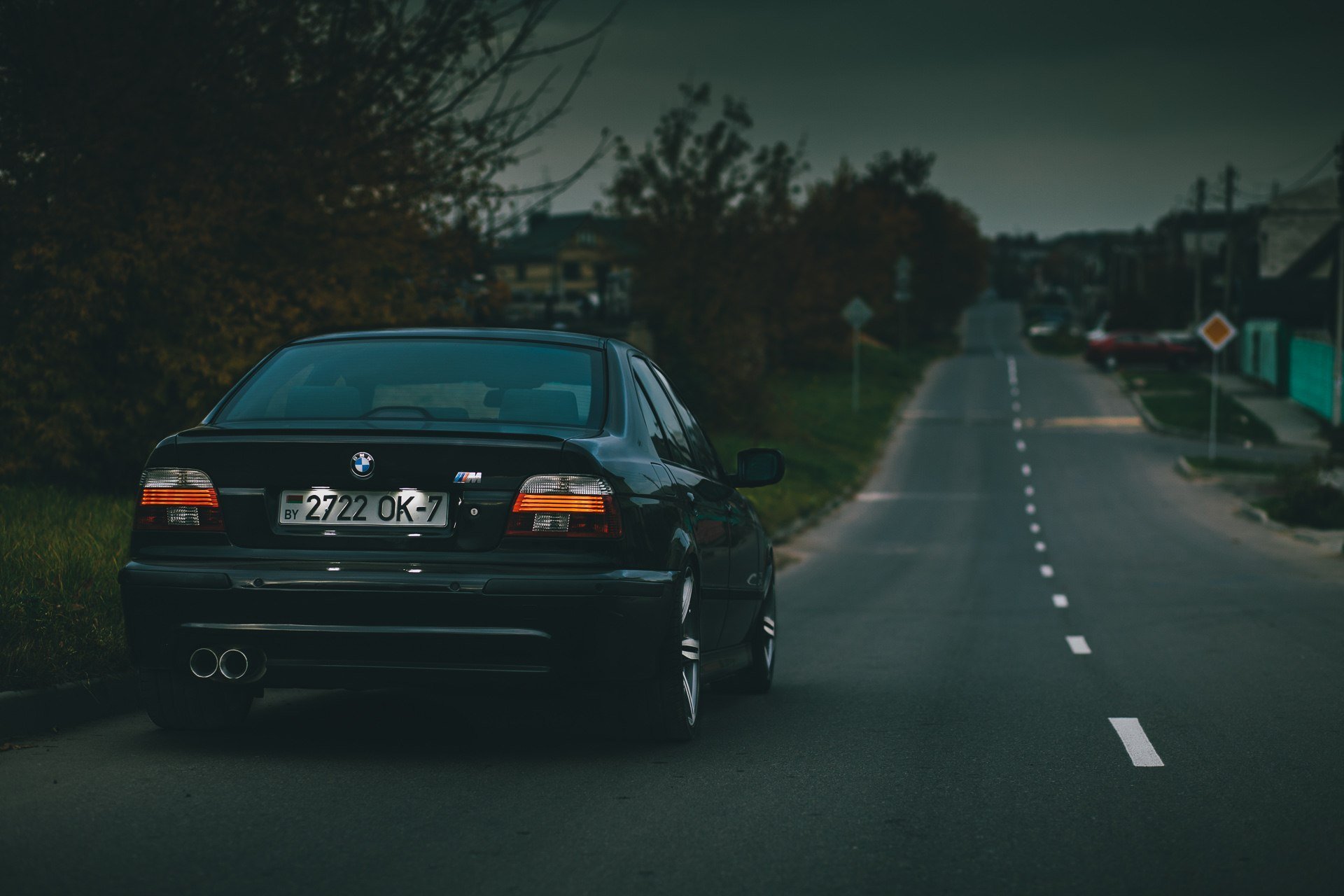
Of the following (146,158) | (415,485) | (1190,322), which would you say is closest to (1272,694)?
(415,485)

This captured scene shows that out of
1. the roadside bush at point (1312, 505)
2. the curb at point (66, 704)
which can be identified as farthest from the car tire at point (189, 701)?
the roadside bush at point (1312, 505)

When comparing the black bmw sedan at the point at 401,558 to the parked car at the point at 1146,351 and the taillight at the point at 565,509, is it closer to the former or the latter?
the taillight at the point at 565,509

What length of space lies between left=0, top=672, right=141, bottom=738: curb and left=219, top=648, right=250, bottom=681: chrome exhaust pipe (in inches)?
34.1

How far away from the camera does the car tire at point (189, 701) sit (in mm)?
6574

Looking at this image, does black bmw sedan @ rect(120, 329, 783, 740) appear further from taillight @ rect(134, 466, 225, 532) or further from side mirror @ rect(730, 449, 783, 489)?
side mirror @ rect(730, 449, 783, 489)

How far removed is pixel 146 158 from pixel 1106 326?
9234 cm

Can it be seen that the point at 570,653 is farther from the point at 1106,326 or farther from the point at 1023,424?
the point at 1106,326

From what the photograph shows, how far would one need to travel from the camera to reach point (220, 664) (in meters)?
6.14

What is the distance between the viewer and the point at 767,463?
8.49 metres

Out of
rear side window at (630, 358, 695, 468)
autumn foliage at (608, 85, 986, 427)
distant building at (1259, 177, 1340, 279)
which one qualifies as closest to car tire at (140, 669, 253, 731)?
rear side window at (630, 358, 695, 468)

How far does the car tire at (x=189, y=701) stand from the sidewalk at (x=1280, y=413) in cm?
4098

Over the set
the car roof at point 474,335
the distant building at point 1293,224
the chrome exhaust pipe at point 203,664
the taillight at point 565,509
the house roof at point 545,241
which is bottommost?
the chrome exhaust pipe at point 203,664

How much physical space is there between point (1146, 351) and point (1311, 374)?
21636 mm

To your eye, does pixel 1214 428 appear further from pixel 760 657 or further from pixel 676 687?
pixel 676 687
